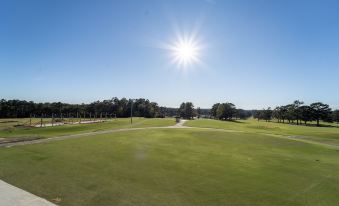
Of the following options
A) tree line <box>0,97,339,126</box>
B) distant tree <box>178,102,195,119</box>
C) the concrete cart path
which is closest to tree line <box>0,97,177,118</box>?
tree line <box>0,97,339,126</box>

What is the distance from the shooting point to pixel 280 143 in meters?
→ 32.2

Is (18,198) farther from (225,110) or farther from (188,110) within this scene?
(188,110)

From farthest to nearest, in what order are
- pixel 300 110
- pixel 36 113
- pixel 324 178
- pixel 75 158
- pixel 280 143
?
pixel 36 113, pixel 300 110, pixel 280 143, pixel 75 158, pixel 324 178

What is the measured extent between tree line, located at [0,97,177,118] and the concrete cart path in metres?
101

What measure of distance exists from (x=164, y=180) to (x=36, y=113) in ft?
425

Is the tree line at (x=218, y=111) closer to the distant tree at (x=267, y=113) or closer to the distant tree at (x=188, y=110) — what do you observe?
the distant tree at (x=188, y=110)

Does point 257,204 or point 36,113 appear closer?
point 257,204

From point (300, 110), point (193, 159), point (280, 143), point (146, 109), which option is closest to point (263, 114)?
point (300, 110)

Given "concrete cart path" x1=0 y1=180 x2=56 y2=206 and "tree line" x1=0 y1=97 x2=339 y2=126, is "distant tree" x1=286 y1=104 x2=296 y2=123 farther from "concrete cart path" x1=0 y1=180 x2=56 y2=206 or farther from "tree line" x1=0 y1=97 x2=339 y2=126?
"concrete cart path" x1=0 y1=180 x2=56 y2=206

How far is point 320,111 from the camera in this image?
110000 millimetres

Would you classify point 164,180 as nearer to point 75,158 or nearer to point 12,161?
point 75,158

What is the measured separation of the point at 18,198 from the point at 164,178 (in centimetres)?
717

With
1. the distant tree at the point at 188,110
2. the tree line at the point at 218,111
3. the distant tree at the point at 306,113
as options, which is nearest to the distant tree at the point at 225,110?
the tree line at the point at 218,111

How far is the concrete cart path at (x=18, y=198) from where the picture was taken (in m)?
9.99
